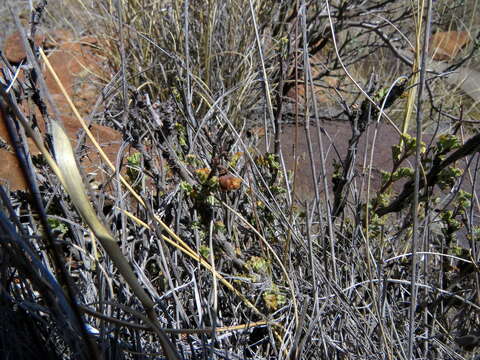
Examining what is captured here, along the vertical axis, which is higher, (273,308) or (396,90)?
(396,90)

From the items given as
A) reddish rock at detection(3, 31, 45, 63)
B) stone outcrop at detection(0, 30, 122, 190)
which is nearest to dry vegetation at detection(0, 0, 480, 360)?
stone outcrop at detection(0, 30, 122, 190)

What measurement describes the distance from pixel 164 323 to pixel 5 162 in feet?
1.93

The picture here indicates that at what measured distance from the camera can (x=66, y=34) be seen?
3369 millimetres

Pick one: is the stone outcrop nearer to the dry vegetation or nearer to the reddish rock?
the reddish rock

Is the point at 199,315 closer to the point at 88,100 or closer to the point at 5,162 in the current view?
the point at 5,162

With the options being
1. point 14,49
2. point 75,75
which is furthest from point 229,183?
point 14,49

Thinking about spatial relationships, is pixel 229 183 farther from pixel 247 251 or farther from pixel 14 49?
pixel 14 49

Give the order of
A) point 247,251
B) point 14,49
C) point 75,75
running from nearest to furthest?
point 247,251
point 75,75
point 14,49

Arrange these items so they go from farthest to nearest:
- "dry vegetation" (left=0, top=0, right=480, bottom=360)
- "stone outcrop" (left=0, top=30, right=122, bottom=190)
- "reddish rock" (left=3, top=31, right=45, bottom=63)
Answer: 1. "reddish rock" (left=3, top=31, right=45, bottom=63)
2. "stone outcrop" (left=0, top=30, right=122, bottom=190)
3. "dry vegetation" (left=0, top=0, right=480, bottom=360)

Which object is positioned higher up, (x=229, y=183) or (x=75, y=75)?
(x=75, y=75)

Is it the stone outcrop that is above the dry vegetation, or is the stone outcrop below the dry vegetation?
above

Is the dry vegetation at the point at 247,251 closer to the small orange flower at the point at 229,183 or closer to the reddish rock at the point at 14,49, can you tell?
the small orange flower at the point at 229,183

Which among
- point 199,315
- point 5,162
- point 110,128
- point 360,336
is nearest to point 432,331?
point 360,336

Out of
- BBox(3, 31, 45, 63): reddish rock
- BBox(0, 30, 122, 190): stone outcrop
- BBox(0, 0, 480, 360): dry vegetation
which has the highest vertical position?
BBox(3, 31, 45, 63): reddish rock
